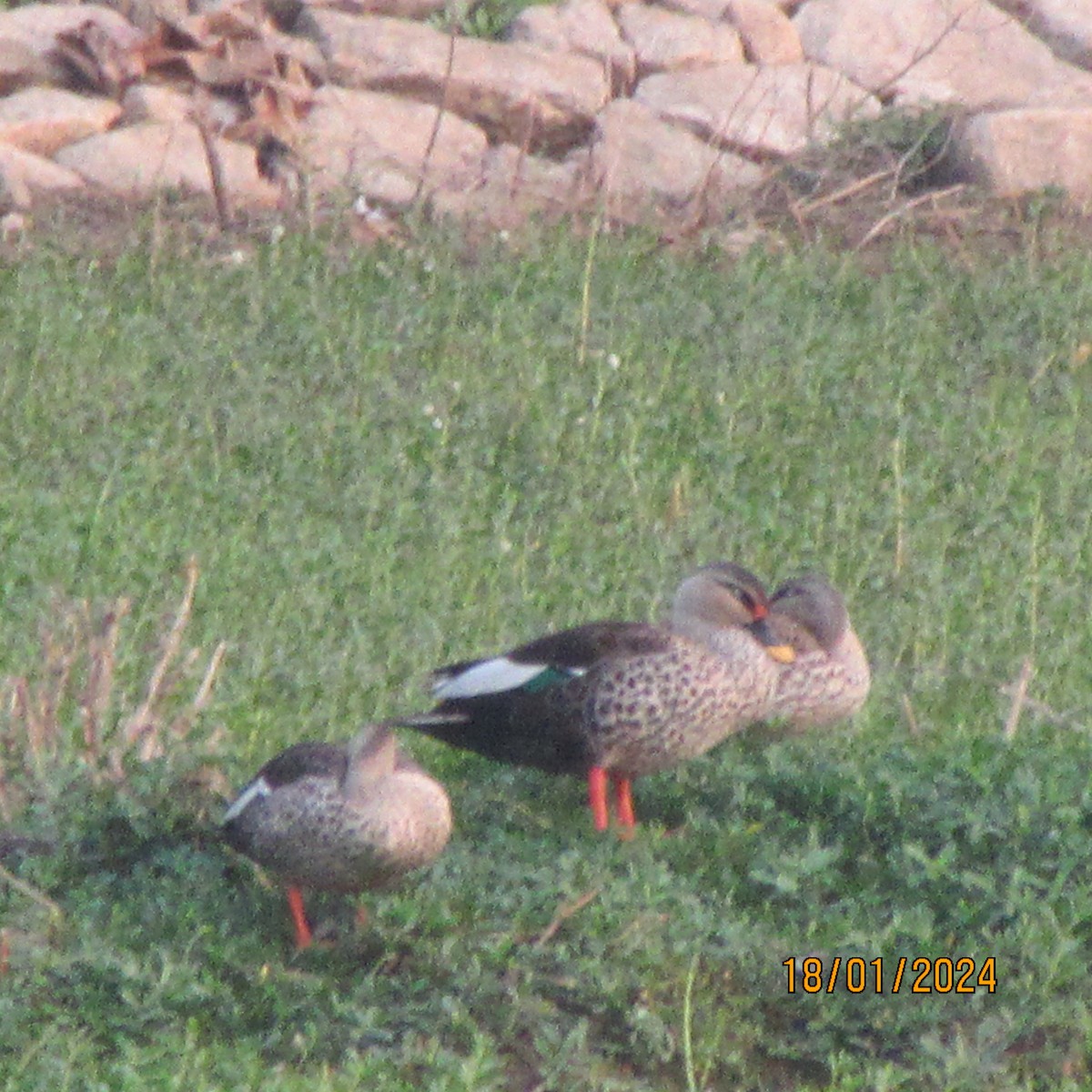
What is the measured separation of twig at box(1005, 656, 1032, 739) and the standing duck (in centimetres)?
43

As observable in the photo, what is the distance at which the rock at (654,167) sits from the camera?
11.2 m

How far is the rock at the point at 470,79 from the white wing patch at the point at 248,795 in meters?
6.65

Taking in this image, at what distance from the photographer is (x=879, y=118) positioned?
11742 mm

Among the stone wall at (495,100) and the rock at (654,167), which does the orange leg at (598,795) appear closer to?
the stone wall at (495,100)

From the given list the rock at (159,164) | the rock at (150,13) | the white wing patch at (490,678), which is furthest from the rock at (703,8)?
the white wing patch at (490,678)

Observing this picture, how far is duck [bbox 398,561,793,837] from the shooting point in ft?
20.3

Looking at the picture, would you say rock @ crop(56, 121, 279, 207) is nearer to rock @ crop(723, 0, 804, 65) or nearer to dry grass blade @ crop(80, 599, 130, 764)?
rock @ crop(723, 0, 804, 65)

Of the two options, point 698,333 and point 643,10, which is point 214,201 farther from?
point 643,10

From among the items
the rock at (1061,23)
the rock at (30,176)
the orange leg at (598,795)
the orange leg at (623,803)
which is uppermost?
the rock at (1061,23)

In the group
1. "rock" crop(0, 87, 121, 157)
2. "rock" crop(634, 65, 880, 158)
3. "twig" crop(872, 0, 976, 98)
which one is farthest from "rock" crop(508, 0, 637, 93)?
"rock" crop(0, 87, 121, 157)

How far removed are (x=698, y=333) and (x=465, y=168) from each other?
6.50 ft

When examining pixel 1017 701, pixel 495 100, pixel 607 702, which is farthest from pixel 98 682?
pixel 495 100

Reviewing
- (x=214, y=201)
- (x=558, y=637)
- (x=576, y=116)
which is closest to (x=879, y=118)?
(x=576, y=116)

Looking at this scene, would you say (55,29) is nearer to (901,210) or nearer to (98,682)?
(901,210)
